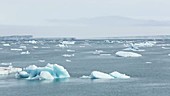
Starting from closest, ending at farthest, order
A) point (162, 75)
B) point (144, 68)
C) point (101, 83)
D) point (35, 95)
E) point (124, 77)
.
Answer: point (35, 95) → point (101, 83) → point (124, 77) → point (162, 75) → point (144, 68)

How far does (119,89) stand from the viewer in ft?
79.2

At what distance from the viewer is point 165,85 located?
84.0 ft

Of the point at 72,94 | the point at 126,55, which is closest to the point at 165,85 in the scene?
the point at 72,94

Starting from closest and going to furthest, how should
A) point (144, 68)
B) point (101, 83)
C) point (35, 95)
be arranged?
point (35, 95) < point (101, 83) < point (144, 68)

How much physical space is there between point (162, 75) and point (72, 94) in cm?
919

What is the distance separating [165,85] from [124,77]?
11.4 ft

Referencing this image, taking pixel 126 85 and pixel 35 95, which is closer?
pixel 35 95

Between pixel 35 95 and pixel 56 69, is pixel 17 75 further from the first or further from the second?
pixel 35 95

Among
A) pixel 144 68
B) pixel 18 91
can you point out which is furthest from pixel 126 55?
pixel 18 91

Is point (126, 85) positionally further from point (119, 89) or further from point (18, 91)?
point (18, 91)

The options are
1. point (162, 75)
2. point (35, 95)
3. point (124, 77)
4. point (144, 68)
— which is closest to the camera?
point (35, 95)

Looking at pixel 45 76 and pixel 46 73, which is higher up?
pixel 46 73

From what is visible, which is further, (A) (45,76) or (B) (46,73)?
(B) (46,73)

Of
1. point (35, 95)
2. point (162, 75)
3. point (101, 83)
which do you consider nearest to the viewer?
point (35, 95)
